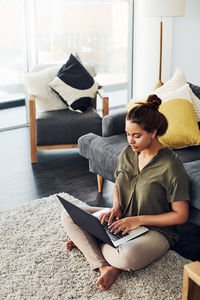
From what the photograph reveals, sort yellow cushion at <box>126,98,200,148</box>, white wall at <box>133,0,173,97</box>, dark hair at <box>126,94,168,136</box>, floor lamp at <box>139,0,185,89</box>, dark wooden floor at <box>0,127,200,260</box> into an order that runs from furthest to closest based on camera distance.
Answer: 1. white wall at <box>133,0,173,97</box>
2. floor lamp at <box>139,0,185,89</box>
3. yellow cushion at <box>126,98,200,148</box>
4. dark wooden floor at <box>0,127,200,260</box>
5. dark hair at <box>126,94,168,136</box>

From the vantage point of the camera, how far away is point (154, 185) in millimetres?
2365

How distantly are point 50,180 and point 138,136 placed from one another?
166 cm

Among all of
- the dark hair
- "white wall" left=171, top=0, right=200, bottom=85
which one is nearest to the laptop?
the dark hair

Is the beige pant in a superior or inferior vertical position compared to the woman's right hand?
inferior

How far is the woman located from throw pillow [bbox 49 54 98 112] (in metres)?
1.93

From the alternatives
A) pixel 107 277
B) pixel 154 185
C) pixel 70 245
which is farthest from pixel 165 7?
pixel 107 277

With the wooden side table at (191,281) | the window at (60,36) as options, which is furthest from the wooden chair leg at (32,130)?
the wooden side table at (191,281)

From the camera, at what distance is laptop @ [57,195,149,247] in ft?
7.63

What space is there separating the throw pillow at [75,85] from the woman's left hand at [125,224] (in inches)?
83.6

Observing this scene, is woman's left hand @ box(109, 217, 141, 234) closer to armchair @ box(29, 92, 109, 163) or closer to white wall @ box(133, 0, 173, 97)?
armchair @ box(29, 92, 109, 163)

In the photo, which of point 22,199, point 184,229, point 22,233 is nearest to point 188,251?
point 184,229

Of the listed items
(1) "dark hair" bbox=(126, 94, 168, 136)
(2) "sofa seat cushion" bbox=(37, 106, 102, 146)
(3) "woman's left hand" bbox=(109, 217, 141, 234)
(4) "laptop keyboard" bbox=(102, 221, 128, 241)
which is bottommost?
(4) "laptop keyboard" bbox=(102, 221, 128, 241)

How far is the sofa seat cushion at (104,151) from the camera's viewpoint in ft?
10.5

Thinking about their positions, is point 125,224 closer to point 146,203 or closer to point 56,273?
point 146,203
